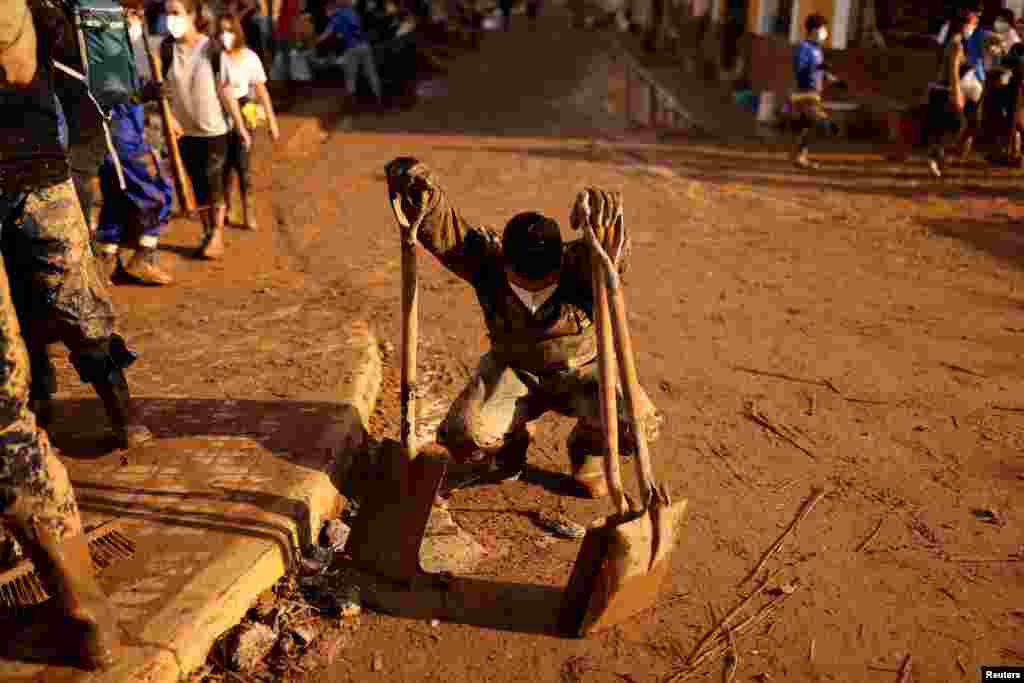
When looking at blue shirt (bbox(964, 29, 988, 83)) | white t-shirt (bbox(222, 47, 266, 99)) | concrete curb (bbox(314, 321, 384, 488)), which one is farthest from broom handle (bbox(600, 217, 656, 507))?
blue shirt (bbox(964, 29, 988, 83))

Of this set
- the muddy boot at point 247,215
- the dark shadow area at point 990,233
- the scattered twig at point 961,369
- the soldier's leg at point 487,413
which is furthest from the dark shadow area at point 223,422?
the dark shadow area at point 990,233

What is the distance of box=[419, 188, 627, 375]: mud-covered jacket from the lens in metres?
3.68

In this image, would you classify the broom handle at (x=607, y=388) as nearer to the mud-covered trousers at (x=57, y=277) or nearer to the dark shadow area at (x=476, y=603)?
the dark shadow area at (x=476, y=603)

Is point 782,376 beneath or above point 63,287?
beneath

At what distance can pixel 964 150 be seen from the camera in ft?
35.4

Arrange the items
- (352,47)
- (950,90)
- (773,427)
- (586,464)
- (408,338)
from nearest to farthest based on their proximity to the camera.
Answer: (408,338), (586,464), (773,427), (950,90), (352,47)

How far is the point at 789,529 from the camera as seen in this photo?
12.3ft

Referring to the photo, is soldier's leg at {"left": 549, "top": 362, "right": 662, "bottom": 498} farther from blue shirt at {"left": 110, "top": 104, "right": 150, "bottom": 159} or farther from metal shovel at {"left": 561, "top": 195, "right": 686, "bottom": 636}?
blue shirt at {"left": 110, "top": 104, "right": 150, "bottom": 159}

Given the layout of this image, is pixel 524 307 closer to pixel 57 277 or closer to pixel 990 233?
pixel 57 277

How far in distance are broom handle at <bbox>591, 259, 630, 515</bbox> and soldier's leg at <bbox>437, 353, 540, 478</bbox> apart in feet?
2.56

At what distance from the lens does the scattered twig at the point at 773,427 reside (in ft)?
14.4

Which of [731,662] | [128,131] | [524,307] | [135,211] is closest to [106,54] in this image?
[128,131]

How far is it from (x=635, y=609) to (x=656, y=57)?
22.6 meters

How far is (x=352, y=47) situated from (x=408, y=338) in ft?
42.0
